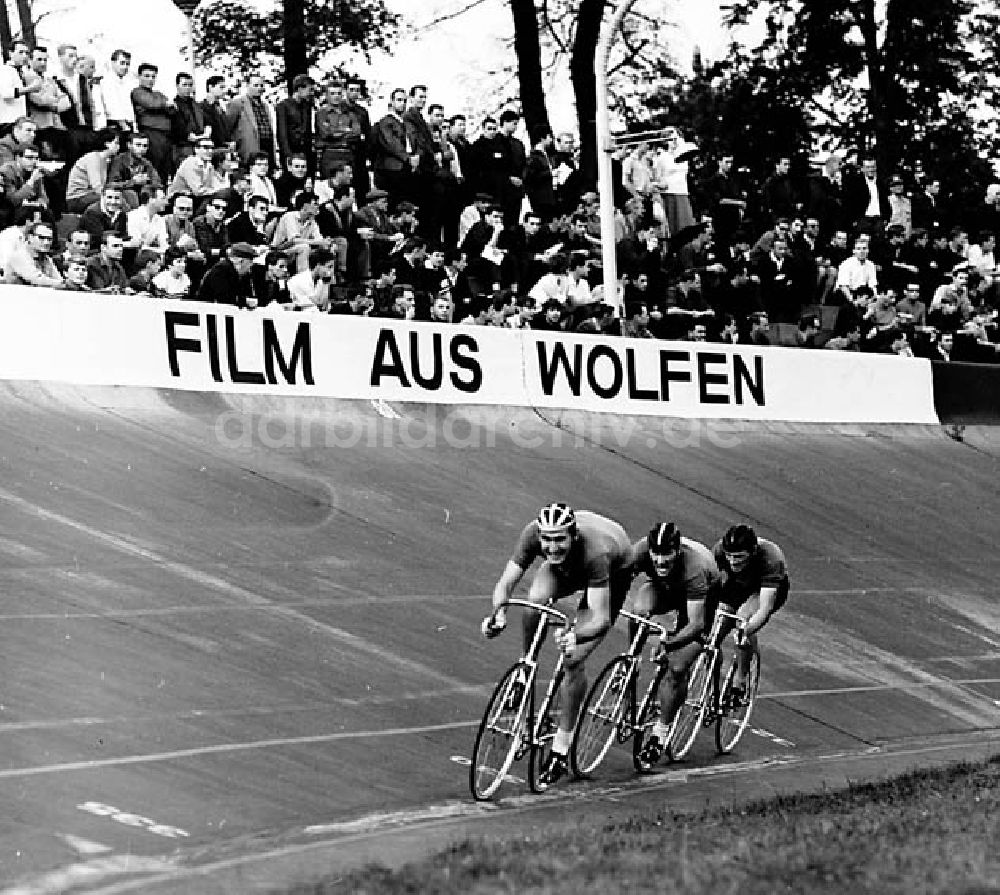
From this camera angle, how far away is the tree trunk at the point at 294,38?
29047mm

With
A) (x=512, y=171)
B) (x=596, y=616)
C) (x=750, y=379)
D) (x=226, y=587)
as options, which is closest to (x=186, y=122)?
(x=512, y=171)

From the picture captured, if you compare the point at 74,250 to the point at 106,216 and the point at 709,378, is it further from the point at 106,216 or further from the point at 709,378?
the point at 709,378

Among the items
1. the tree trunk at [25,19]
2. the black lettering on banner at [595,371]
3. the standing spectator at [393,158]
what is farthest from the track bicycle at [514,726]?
the tree trunk at [25,19]

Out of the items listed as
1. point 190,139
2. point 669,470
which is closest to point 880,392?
point 669,470

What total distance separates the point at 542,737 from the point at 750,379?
11641 millimetres

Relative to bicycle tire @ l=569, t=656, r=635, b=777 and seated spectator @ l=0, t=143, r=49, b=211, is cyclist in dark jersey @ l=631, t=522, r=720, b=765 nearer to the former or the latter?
bicycle tire @ l=569, t=656, r=635, b=777

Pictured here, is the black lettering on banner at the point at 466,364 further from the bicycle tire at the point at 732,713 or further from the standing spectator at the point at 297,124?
the bicycle tire at the point at 732,713

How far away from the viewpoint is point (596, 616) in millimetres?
11352

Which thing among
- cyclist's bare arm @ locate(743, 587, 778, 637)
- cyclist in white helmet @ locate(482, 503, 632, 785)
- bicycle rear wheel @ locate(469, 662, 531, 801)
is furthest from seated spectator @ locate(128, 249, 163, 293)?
bicycle rear wheel @ locate(469, 662, 531, 801)

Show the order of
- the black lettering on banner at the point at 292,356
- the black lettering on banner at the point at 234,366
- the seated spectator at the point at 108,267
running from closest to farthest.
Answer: the seated spectator at the point at 108,267 → the black lettering on banner at the point at 234,366 → the black lettering on banner at the point at 292,356

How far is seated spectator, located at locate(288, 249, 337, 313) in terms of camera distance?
62.0 feet

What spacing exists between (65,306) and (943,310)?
12861 millimetres

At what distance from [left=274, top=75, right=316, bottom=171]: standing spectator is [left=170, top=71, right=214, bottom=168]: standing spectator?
104 centimetres

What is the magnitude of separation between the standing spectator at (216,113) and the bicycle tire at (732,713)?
28.7ft
